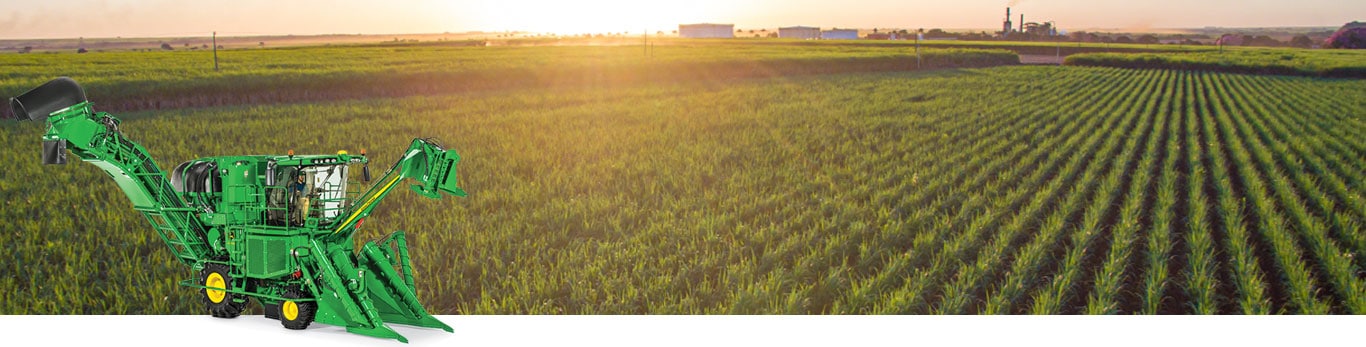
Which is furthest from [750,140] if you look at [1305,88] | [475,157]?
[1305,88]

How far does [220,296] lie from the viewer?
2.92m

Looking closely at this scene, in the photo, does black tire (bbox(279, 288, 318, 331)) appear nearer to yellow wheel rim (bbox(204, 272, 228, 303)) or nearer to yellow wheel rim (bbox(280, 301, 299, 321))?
yellow wheel rim (bbox(280, 301, 299, 321))

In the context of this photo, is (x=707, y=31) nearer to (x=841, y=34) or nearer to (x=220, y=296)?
(x=841, y=34)

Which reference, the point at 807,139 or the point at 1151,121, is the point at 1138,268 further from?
the point at 1151,121

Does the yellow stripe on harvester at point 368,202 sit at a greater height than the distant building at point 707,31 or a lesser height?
lesser

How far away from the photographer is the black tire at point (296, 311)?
9.12ft

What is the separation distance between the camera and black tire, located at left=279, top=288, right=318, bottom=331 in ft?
9.12

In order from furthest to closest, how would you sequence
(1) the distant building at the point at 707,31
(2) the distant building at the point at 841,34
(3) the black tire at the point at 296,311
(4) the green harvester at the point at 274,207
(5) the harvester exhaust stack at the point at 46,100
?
(1) the distant building at the point at 707,31
(2) the distant building at the point at 841,34
(3) the black tire at the point at 296,311
(4) the green harvester at the point at 274,207
(5) the harvester exhaust stack at the point at 46,100

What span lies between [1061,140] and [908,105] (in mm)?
3530

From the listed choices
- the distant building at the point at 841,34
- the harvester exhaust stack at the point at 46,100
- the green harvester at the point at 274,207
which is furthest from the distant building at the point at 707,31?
the harvester exhaust stack at the point at 46,100

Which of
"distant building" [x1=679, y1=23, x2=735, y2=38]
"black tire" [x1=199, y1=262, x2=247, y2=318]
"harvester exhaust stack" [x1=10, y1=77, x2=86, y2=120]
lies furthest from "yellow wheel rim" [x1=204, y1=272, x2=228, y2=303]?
"distant building" [x1=679, y1=23, x2=735, y2=38]

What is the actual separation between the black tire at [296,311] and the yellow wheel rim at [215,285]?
0.19 metres

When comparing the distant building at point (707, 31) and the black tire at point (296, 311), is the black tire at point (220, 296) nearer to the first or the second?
the black tire at point (296, 311)

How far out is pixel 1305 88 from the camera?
6.33m
